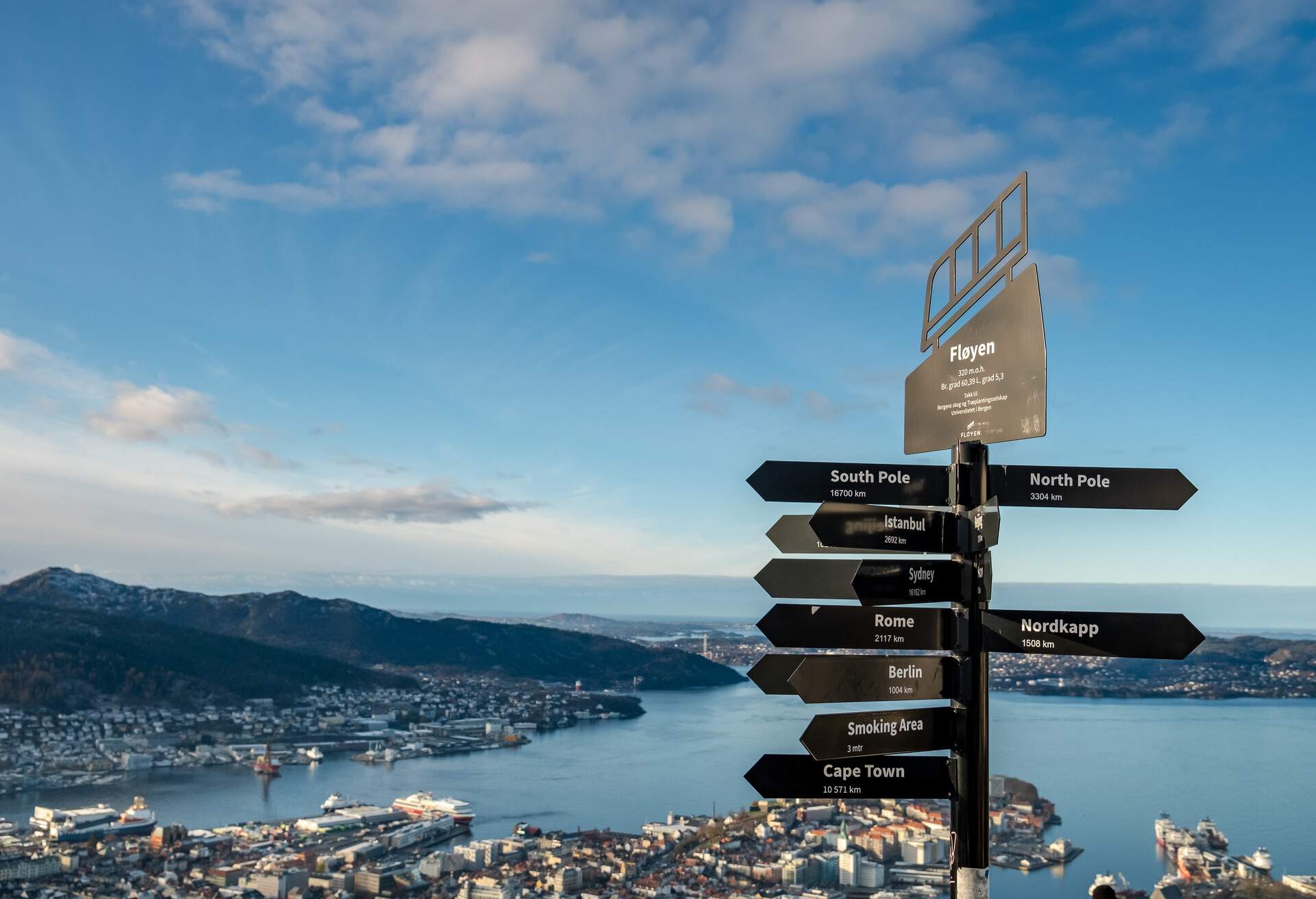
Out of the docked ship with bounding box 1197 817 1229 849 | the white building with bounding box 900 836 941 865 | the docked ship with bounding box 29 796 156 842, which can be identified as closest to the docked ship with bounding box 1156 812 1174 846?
the docked ship with bounding box 1197 817 1229 849

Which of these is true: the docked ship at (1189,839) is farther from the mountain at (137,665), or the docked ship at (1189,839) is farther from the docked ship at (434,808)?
the mountain at (137,665)

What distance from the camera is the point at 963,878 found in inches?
74.7

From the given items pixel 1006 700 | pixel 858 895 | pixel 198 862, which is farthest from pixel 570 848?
pixel 1006 700

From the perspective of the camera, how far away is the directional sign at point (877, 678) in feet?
6.30

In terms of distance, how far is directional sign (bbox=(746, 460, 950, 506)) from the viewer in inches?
82.5

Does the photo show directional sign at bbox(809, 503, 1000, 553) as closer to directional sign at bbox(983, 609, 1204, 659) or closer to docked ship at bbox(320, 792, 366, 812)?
directional sign at bbox(983, 609, 1204, 659)

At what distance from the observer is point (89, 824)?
53.7ft

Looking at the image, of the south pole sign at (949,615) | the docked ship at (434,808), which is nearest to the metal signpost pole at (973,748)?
the south pole sign at (949,615)

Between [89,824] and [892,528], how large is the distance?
18.7m

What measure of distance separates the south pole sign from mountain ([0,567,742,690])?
43.7 meters

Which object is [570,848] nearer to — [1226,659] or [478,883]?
[478,883]

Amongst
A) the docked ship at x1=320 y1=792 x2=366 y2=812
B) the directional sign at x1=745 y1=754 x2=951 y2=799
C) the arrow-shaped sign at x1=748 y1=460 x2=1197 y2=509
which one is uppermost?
the arrow-shaped sign at x1=748 y1=460 x2=1197 y2=509

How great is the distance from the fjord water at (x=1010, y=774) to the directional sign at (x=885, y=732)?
9524mm

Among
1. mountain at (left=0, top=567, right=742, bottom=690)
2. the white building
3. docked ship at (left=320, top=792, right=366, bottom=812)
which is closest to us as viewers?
the white building
